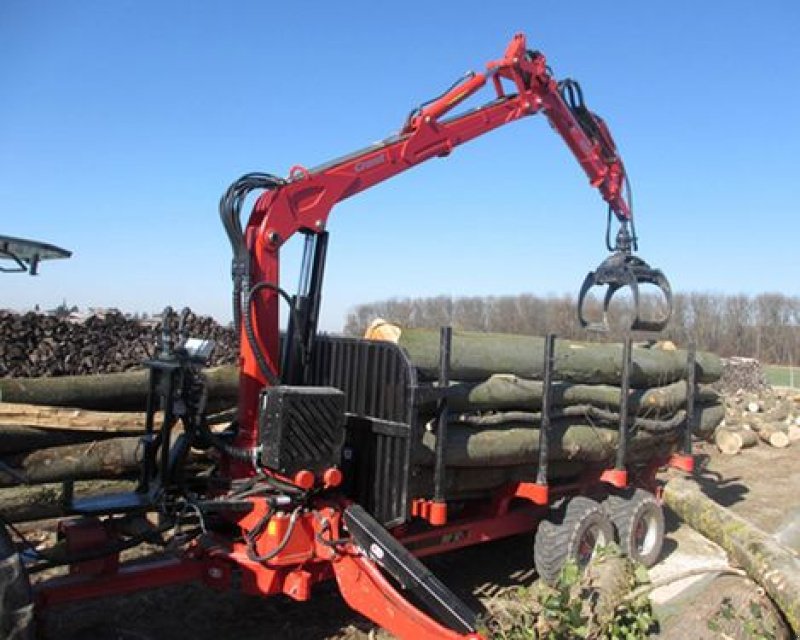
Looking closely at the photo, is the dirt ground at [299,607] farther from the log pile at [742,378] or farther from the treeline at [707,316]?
the treeline at [707,316]

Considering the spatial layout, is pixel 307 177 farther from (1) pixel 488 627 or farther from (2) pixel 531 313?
(2) pixel 531 313

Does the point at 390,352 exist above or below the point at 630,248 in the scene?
below

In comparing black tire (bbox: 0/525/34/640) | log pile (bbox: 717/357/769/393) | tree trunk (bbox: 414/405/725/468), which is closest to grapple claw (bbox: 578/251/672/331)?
tree trunk (bbox: 414/405/725/468)

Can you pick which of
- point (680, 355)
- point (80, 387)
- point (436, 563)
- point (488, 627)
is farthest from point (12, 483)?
point (680, 355)

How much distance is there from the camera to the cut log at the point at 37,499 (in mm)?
6660

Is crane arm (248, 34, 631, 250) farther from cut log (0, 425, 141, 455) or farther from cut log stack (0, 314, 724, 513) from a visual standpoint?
cut log (0, 425, 141, 455)

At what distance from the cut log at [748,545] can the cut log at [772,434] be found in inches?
431

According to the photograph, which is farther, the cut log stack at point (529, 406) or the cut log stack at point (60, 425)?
the cut log stack at point (60, 425)

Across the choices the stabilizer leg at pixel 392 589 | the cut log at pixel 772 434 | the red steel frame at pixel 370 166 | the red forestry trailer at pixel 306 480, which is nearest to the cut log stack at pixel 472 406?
the red forestry trailer at pixel 306 480

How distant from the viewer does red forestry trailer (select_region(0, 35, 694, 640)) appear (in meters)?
4.41

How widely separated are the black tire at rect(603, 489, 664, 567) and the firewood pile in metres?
5.33

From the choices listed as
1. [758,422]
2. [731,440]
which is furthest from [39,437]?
[758,422]

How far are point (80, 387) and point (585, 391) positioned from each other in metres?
4.79

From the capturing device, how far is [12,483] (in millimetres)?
6793
